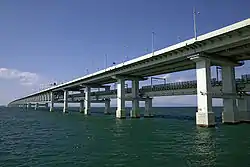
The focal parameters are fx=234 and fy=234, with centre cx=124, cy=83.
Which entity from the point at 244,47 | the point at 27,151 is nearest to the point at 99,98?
the point at 244,47

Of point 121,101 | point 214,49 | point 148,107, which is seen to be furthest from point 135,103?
point 214,49

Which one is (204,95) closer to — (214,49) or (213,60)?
(213,60)

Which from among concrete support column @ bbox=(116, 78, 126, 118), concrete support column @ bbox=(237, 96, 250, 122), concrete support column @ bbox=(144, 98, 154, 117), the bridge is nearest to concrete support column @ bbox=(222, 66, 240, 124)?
the bridge

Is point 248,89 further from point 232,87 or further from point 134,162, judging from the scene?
point 134,162

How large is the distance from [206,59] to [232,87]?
9.88 metres

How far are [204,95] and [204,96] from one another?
0.59ft

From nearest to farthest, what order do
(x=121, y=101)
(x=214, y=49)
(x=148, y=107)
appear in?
(x=214, y=49)
(x=121, y=101)
(x=148, y=107)

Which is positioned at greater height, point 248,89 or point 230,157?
point 248,89

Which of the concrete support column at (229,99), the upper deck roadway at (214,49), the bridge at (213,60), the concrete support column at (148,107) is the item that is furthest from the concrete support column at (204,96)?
the concrete support column at (148,107)

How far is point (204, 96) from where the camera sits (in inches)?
1660

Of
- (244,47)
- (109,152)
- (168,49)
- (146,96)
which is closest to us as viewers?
(109,152)

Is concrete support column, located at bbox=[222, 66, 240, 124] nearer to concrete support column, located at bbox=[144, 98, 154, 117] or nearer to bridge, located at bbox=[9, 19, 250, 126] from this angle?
bridge, located at bbox=[9, 19, 250, 126]

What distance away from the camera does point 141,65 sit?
60.7 metres

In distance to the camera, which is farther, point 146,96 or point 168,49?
point 146,96
